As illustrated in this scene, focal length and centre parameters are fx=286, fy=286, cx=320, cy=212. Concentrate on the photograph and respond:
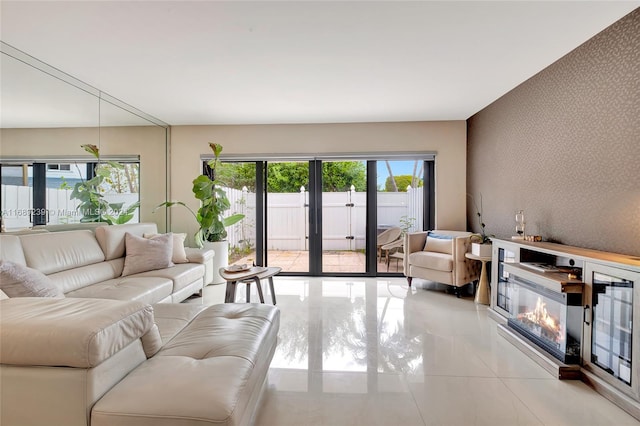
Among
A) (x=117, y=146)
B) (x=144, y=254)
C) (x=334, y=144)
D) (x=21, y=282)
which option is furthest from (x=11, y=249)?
(x=334, y=144)

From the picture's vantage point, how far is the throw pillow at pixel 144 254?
3.08m

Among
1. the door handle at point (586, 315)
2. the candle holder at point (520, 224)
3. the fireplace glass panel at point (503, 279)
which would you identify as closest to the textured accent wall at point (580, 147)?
the candle holder at point (520, 224)

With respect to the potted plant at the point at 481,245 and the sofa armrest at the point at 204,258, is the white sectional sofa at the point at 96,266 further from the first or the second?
the potted plant at the point at 481,245

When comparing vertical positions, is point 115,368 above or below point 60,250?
below

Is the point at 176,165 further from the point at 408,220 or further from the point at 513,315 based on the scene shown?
the point at 513,315

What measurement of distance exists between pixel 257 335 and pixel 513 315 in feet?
7.71

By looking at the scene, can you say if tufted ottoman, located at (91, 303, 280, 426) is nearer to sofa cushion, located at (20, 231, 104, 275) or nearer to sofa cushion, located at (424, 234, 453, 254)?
sofa cushion, located at (20, 231, 104, 275)

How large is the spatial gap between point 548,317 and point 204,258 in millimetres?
3601

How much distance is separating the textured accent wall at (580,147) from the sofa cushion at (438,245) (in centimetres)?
66

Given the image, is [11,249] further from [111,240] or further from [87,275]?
[111,240]

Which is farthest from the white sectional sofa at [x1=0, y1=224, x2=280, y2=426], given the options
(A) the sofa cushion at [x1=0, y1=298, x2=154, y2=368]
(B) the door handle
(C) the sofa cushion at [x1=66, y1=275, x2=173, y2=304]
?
(B) the door handle

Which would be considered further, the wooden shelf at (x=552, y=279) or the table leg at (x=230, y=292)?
the table leg at (x=230, y=292)

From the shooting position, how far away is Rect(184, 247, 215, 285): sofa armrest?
3678 millimetres

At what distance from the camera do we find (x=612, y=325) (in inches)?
69.3
